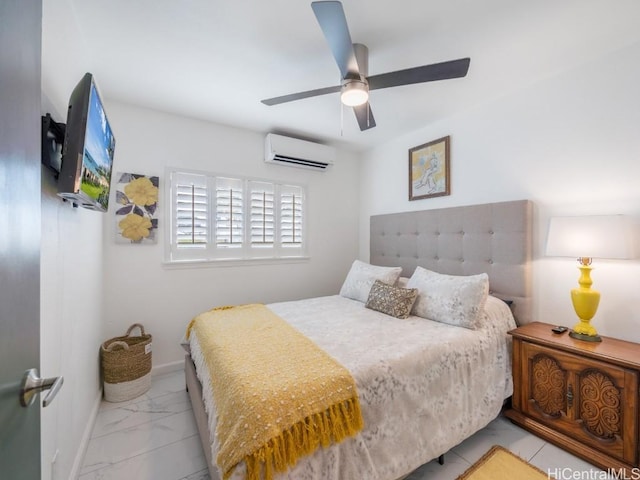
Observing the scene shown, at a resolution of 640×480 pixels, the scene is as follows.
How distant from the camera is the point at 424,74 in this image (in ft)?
5.00

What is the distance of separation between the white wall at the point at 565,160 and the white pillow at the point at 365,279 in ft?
3.10

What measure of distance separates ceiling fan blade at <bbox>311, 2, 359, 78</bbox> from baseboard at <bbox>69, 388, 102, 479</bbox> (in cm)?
258

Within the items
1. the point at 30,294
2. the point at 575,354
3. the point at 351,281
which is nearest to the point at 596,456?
the point at 575,354

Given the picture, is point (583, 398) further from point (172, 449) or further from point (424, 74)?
point (172, 449)

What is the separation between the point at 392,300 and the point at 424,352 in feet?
2.33

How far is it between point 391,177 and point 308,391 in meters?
2.81

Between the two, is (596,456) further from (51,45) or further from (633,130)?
(51,45)

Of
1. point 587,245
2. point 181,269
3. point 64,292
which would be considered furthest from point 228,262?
point 587,245

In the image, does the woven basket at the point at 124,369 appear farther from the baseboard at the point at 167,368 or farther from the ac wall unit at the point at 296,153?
the ac wall unit at the point at 296,153

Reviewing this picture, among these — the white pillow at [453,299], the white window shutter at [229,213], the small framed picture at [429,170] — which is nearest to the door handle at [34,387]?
the white pillow at [453,299]

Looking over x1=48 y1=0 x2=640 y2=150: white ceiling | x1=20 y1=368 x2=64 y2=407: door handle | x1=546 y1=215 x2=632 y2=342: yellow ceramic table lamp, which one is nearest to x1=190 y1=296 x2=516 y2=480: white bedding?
x1=546 y1=215 x2=632 y2=342: yellow ceramic table lamp

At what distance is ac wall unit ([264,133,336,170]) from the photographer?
2988 millimetres

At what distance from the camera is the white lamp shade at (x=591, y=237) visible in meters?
1.58

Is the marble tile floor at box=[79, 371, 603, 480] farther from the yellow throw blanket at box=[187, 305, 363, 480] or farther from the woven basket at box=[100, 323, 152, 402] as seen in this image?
the yellow throw blanket at box=[187, 305, 363, 480]
